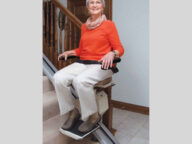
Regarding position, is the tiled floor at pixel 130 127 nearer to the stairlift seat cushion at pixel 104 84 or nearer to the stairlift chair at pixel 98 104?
the stairlift chair at pixel 98 104

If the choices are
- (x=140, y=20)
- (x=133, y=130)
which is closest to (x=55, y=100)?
(x=133, y=130)

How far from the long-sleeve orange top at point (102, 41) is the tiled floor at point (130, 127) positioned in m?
1.13

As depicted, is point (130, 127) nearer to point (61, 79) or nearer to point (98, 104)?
point (98, 104)

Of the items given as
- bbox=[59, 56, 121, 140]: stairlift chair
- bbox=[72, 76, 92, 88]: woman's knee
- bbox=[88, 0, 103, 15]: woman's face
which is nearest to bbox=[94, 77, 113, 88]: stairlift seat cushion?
bbox=[59, 56, 121, 140]: stairlift chair

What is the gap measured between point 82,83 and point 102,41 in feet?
1.54

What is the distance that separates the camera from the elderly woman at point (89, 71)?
154cm

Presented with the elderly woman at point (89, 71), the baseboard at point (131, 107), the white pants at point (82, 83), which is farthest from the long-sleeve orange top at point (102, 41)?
the baseboard at point (131, 107)

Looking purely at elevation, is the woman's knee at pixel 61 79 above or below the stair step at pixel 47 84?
above

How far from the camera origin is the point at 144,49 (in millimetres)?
2770

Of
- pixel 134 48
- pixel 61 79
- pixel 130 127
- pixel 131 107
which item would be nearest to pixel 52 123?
pixel 61 79

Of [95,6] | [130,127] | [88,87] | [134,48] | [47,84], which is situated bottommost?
[130,127]

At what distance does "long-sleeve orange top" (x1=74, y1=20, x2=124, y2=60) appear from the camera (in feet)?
5.49

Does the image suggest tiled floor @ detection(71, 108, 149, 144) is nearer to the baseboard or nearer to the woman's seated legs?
the baseboard

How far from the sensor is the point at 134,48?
2.85m
